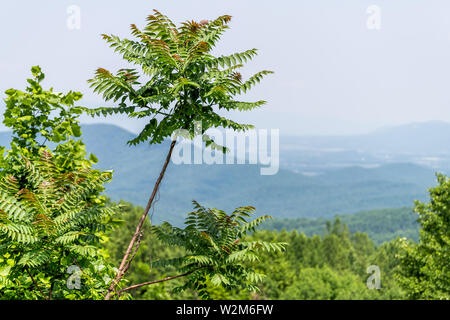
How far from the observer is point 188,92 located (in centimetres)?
523

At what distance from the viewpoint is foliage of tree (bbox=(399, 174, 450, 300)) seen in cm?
2077

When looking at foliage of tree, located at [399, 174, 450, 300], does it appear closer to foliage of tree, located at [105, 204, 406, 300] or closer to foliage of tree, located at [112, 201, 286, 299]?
foliage of tree, located at [105, 204, 406, 300]

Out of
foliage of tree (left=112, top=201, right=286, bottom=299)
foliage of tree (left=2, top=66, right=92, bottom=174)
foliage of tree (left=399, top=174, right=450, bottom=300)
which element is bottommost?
foliage of tree (left=399, top=174, right=450, bottom=300)

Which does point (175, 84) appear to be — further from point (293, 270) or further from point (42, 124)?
point (293, 270)

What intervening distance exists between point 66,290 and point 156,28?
3487mm

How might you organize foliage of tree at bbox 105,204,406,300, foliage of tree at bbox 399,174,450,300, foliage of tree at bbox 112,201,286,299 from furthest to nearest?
1. foliage of tree at bbox 105,204,406,300
2. foliage of tree at bbox 399,174,450,300
3. foliage of tree at bbox 112,201,286,299

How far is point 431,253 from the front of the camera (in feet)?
77.0

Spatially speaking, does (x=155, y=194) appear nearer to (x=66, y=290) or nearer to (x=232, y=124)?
(x=232, y=124)

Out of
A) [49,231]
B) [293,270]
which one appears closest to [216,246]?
[49,231]

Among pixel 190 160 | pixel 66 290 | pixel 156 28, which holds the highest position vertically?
pixel 156 28

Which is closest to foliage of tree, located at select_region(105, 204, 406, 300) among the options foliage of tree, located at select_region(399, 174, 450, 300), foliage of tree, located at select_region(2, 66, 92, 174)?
foliage of tree, located at select_region(399, 174, 450, 300)

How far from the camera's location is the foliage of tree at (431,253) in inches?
818

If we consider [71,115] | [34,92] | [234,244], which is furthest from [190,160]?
[34,92]

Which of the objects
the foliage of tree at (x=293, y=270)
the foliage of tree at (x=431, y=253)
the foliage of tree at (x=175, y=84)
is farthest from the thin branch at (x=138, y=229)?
the foliage of tree at (x=431, y=253)
